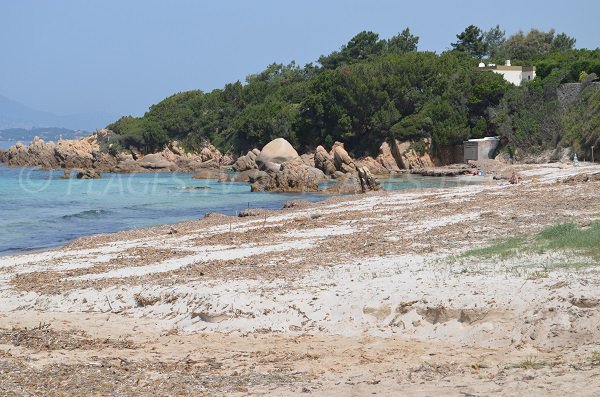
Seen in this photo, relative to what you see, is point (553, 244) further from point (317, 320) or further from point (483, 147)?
point (483, 147)

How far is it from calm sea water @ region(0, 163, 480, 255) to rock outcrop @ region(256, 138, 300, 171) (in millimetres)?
3996

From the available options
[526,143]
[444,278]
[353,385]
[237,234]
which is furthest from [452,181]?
[353,385]

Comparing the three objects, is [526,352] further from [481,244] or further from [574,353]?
[481,244]

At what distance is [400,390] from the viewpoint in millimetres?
6707

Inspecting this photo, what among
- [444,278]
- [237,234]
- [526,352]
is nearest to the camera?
[526,352]

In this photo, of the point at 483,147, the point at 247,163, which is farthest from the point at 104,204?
the point at 483,147

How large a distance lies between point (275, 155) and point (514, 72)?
76.2 feet

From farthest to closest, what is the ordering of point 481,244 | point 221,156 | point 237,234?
point 221,156 → point 237,234 → point 481,244

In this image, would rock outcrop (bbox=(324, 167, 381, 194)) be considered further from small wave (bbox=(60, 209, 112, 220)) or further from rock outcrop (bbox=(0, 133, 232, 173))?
rock outcrop (bbox=(0, 133, 232, 173))

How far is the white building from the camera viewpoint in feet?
209

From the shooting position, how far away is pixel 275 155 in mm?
53500

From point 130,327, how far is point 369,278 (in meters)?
3.20

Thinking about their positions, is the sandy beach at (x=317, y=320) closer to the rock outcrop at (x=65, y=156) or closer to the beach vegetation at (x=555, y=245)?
the beach vegetation at (x=555, y=245)

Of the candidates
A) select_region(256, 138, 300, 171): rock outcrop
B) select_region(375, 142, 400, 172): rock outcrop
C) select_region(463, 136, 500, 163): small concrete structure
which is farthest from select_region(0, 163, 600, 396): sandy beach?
select_region(375, 142, 400, 172): rock outcrop
